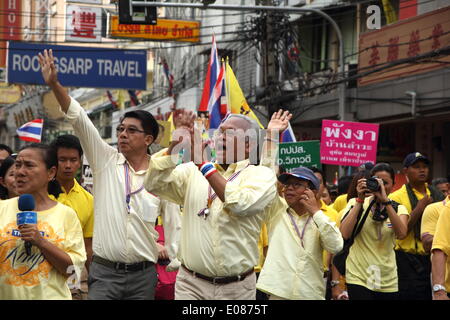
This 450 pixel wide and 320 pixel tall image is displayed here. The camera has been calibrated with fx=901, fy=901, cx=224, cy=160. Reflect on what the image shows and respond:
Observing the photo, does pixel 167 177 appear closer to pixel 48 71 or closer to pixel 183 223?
pixel 183 223

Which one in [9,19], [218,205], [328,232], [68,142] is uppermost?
[9,19]

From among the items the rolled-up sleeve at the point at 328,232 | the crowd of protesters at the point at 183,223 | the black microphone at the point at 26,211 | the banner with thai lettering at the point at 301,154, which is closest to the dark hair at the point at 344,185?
the banner with thai lettering at the point at 301,154

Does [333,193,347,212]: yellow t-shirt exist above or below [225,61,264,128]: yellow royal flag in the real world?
below

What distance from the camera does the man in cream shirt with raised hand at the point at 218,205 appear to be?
5.82 m

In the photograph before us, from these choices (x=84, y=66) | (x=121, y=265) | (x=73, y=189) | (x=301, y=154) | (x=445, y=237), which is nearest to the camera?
(x=445, y=237)

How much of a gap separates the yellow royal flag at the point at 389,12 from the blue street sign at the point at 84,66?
6.90 metres

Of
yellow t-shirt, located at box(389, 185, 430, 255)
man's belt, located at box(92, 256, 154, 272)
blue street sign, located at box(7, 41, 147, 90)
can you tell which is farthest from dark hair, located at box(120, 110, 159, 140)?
blue street sign, located at box(7, 41, 147, 90)

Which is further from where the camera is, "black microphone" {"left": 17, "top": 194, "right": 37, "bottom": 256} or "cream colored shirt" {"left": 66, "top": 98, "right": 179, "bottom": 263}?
"cream colored shirt" {"left": 66, "top": 98, "right": 179, "bottom": 263}

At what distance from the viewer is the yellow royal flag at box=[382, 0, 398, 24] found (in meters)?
21.0

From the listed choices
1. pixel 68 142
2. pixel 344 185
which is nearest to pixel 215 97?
pixel 344 185

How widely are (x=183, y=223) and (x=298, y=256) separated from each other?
157 cm

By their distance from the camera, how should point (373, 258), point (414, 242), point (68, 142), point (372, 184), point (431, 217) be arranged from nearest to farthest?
1. point (431, 217)
2. point (68, 142)
3. point (372, 184)
4. point (373, 258)
5. point (414, 242)

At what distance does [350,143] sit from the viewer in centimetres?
1516

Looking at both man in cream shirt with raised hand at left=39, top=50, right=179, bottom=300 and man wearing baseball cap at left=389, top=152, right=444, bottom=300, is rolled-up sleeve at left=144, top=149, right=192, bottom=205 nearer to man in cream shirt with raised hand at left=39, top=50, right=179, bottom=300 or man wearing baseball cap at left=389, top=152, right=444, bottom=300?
man in cream shirt with raised hand at left=39, top=50, right=179, bottom=300
